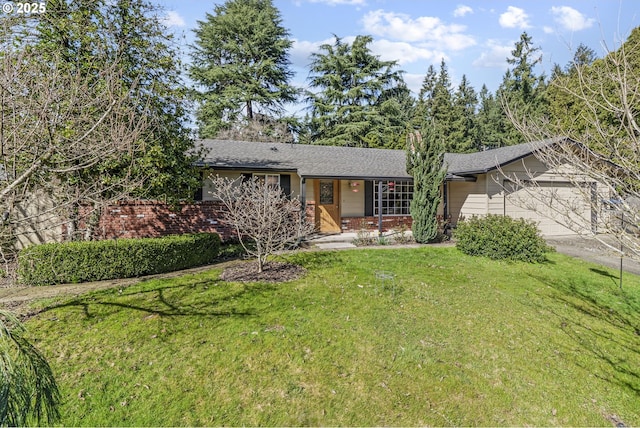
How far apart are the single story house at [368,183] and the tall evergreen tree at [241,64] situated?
12070 millimetres

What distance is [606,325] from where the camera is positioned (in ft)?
18.7

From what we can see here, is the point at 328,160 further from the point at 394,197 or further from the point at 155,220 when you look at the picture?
the point at 155,220

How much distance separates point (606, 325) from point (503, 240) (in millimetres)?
3588

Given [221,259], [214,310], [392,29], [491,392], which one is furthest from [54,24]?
[491,392]

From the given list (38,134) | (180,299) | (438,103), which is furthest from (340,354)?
(438,103)

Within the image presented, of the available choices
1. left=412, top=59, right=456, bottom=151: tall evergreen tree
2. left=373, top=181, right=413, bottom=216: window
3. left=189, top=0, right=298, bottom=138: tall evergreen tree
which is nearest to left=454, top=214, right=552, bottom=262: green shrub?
left=373, top=181, right=413, bottom=216: window

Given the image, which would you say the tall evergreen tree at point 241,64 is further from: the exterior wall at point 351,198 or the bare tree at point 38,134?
the bare tree at point 38,134

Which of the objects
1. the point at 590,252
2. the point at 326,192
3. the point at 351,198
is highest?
the point at 326,192

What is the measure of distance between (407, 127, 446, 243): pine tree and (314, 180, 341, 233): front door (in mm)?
3298

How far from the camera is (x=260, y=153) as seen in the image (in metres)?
13.8

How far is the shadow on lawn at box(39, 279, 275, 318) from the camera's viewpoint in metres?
5.12

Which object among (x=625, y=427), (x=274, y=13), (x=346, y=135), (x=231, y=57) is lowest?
(x=625, y=427)

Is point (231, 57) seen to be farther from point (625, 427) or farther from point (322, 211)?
point (625, 427)

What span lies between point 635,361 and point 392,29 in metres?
10.3
